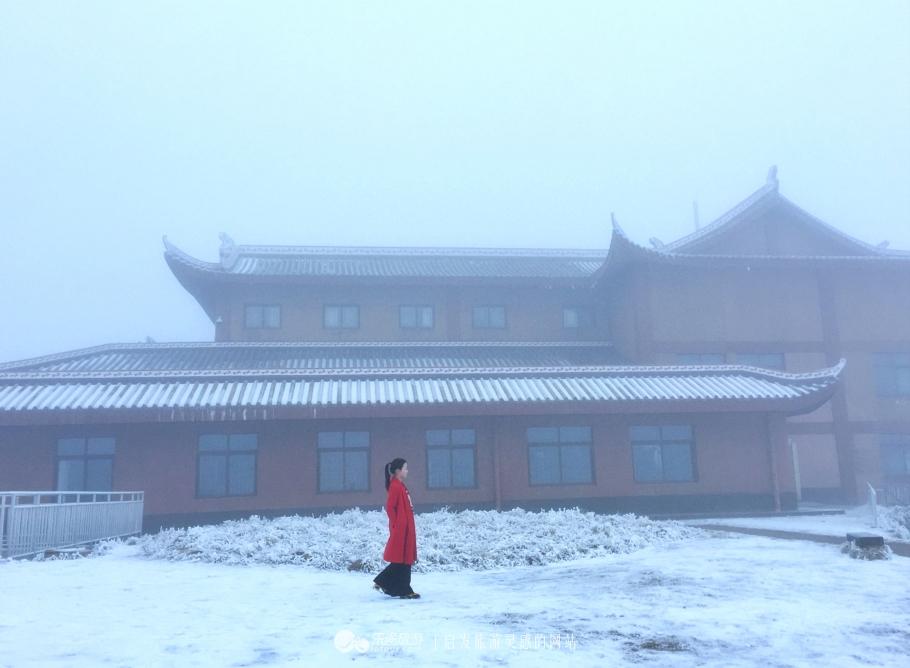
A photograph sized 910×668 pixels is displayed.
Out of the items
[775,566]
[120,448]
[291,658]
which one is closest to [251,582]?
[291,658]

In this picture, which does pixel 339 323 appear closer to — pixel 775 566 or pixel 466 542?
pixel 466 542

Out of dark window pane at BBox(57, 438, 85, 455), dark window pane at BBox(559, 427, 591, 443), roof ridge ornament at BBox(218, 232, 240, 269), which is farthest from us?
roof ridge ornament at BBox(218, 232, 240, 269)

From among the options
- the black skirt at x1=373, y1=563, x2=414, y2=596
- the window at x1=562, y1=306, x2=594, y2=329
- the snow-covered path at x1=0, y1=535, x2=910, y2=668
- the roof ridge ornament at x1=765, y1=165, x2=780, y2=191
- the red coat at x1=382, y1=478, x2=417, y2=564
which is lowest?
the snow-covered path at x1=0, y1=535, x2=910, y2=668

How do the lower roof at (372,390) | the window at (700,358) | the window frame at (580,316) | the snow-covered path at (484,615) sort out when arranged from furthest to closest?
the window frame at (580,316), the window at (700,358), the lower roof at (372,390), the snow-covered path at (484,615)

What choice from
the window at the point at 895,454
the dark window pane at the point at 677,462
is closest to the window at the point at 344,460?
the dark window pane at the point at 677,462

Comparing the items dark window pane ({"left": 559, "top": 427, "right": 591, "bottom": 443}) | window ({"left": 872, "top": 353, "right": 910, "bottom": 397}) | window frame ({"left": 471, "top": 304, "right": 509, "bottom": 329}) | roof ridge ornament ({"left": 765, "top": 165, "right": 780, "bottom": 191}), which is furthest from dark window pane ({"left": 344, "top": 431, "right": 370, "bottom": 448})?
window ({"left": 872, "top": 353, "right": 910, "bottom": 397})

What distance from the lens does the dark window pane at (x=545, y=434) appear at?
57.8ft

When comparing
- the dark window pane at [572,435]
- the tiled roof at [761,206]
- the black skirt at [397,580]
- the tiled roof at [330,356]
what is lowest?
the black skirt at [397,580]

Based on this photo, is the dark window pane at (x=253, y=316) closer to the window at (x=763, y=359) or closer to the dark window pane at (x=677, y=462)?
the dark window pane at (x=677, y=462)

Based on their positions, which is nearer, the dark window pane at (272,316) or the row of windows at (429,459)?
the row of windows at (429,459)

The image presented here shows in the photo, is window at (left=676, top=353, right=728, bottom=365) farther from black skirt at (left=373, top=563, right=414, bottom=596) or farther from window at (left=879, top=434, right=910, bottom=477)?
black skirt at (left=373, top=563, right=414, bottom=596)

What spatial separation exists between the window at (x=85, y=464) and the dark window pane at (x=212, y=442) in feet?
6.48

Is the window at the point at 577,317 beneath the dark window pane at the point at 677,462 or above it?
above

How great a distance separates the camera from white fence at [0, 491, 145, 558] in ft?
34.3
